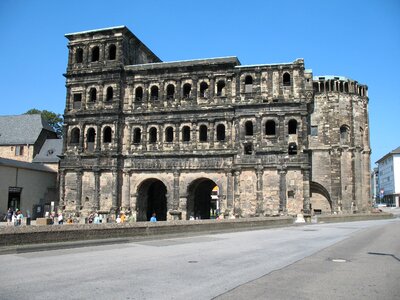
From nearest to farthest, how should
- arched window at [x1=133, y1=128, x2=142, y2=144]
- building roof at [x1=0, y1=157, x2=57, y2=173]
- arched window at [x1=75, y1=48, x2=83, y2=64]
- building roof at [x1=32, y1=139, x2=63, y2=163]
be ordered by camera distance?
arched window at [x1=133, y1=128, x2=142, y2=144]
building roof at [x1=0, y1=157, x2=57, y2=173]
arched window at [x1=75, y1=48, x2=83, y2=64]
building roof at [x1=32, y1=139, x2=63, y2=163]

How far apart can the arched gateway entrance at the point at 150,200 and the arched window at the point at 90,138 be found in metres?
6.65

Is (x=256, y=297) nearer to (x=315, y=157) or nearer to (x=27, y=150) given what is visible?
(x=315, y=157)

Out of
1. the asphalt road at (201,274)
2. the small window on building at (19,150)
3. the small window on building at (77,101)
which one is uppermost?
the small window on building at (77,101)

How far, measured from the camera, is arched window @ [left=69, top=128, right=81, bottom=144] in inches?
1761

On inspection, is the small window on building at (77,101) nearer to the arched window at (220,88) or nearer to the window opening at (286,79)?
the arched window at (220,88)

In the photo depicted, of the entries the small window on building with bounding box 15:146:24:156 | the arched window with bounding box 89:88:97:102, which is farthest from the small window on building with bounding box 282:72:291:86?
the small window on building with bounding box 15:146:24:156

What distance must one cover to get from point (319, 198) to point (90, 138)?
91.6 feet

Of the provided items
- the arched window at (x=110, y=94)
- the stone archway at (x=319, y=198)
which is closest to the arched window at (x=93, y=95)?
the arched window at (x=110, y=94)

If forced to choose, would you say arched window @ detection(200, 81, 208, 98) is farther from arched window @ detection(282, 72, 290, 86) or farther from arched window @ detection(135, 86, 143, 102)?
arched window @ detection(282, 72, 290, 86)

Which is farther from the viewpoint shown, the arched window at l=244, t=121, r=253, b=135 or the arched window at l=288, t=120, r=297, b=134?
the arched window at l=244, t=121, r=253, b=135

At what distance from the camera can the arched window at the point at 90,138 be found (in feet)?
144

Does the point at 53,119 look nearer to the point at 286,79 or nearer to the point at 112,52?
the point at 112,52

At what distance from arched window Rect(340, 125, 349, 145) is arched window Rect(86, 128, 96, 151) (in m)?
29.1

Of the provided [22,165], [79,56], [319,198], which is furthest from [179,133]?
[319,198]
